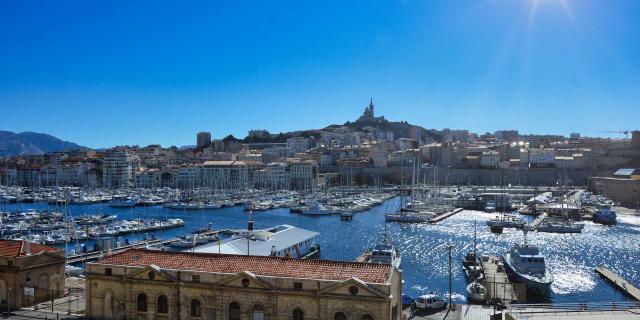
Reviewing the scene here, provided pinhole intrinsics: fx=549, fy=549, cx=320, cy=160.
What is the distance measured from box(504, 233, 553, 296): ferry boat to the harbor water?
92 cm

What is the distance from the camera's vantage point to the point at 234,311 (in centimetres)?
1594

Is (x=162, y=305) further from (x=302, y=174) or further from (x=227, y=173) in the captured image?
(x=227, y=173)

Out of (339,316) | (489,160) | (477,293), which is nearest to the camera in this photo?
(339,316)

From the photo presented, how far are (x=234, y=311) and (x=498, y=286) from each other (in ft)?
52.0

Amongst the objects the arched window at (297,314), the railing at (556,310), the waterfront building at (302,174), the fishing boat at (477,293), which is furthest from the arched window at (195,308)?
the waterfront building at (302,174)

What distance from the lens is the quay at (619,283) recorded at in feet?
91.7

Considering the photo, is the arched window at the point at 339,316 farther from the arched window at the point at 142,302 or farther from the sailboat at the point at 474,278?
the sailboat at the point at 474,278

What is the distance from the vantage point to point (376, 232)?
2068 inches

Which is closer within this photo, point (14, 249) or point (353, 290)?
point (353, 290)

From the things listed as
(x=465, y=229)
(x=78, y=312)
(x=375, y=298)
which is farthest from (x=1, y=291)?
(x=465, y=229)

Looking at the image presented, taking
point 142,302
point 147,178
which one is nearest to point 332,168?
point 147,178

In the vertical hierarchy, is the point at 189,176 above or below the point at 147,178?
above

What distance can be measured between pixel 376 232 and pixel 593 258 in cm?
1942

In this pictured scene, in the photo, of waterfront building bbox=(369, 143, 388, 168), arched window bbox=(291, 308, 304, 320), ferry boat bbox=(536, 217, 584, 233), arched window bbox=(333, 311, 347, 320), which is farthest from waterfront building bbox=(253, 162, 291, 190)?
arched window bbox=(333, 311, 347, 320)
